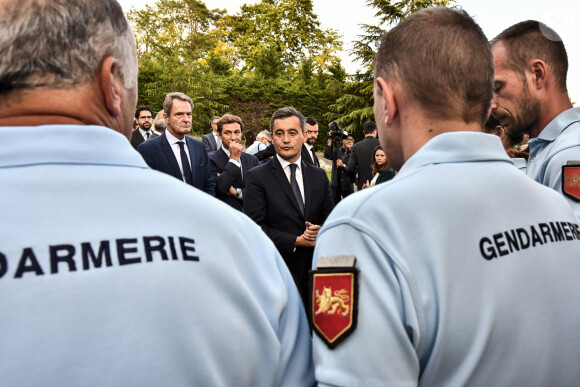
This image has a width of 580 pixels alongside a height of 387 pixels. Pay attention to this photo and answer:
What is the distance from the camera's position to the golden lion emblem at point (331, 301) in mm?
1175

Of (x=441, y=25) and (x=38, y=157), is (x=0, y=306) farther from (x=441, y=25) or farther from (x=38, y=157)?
(x=441, y=25)

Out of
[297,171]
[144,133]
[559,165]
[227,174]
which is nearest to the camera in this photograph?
[559,165]

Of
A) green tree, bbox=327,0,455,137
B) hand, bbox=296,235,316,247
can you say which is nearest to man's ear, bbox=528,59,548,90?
hand, bbox=296,235,316,247

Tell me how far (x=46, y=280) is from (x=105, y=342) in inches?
6.7

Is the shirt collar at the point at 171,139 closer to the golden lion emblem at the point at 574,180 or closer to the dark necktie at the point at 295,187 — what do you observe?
the dark necktie at the point at 295,187

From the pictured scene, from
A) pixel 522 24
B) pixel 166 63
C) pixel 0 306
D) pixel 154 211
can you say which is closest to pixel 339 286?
pixel 154 211

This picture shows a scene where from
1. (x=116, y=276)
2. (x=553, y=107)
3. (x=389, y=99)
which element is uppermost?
(x=553, y=107)

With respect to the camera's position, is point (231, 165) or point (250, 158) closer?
point (231, 165)

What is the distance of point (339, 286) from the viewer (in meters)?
1.19

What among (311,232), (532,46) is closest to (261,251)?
(532,46)

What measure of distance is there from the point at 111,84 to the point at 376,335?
3.00 ft

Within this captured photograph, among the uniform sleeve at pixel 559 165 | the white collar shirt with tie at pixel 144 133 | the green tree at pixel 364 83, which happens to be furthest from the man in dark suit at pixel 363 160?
the green tree at pixel 364 83

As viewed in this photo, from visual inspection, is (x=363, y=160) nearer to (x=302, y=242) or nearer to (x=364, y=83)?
(x=302, y=242)

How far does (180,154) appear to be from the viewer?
6.14 metres
